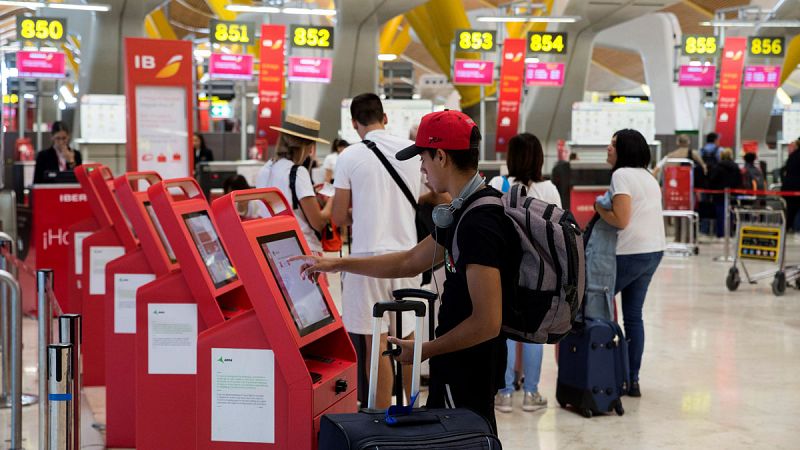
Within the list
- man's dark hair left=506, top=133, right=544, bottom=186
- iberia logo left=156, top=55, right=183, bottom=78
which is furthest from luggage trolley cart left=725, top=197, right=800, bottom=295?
iberia logo left=156, top=55, right=183, bottom=78

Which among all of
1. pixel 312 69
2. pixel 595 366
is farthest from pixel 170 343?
pixel 312 69

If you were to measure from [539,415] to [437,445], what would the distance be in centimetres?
326

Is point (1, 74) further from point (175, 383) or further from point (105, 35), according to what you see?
point (105, 35)

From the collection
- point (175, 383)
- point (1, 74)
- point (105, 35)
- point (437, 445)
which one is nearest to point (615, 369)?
point (175, 383)

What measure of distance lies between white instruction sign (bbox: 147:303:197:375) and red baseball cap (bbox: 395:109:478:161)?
180cm

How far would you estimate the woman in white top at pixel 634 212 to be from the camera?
5523mm

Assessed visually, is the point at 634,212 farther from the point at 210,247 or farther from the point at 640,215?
the point at 210,247

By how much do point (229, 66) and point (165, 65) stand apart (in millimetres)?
12953

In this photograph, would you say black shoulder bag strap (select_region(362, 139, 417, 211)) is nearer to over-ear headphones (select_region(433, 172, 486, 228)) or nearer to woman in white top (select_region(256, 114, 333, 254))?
woman in white top (select_region(256, 114, 333, 254))

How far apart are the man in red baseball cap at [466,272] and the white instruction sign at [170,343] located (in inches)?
63.2

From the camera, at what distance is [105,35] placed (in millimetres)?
17578

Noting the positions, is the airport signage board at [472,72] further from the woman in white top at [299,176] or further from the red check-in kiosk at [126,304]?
the red check-in kiosk at [126,304]

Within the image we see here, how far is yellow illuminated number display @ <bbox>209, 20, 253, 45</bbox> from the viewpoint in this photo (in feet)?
63.6

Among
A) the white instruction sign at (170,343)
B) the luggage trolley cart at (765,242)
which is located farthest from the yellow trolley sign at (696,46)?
the white instruction sign at (170,343)
